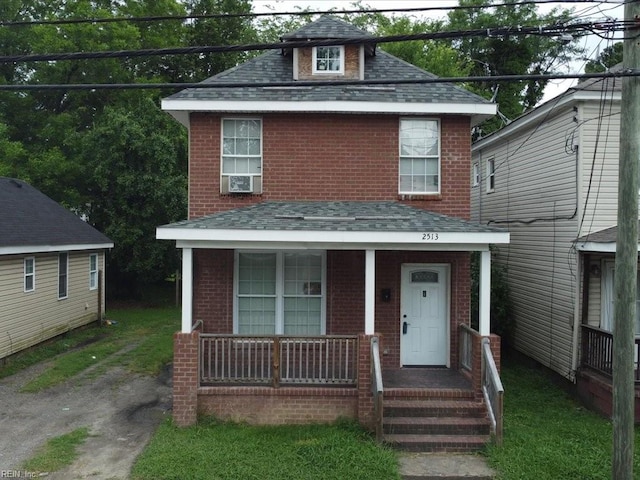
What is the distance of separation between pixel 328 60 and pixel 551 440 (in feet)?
27.8

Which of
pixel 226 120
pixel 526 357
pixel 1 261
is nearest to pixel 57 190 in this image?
pixel 1 261

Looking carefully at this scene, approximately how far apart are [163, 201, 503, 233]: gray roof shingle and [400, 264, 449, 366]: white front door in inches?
A: 52.0

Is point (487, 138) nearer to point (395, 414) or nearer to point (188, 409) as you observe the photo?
point (395, 414)

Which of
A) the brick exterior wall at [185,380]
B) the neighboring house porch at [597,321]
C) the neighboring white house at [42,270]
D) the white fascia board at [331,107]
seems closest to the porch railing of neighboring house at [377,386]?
the brick exterior wall at [185,380]

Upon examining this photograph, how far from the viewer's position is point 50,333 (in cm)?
1562

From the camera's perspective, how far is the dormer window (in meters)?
11.4

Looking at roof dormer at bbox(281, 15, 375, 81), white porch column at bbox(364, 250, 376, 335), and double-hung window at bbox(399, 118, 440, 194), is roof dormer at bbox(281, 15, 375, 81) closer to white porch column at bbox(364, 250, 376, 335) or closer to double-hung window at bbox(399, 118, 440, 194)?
double-hung window at bbox(399, 118, 440, 194)

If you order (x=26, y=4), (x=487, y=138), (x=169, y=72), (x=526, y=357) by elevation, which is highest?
(x=26, y=4)

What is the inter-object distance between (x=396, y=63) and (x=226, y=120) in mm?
4174

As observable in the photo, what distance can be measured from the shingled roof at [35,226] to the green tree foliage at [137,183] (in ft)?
8.06

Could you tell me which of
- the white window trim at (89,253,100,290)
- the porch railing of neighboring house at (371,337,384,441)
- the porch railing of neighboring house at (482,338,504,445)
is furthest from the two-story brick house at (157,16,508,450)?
the white window trim at (89,253,100,290)

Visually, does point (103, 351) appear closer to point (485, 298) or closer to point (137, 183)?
point (137, 183)

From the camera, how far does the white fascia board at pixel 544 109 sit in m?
10.8

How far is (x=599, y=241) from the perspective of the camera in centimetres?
995
